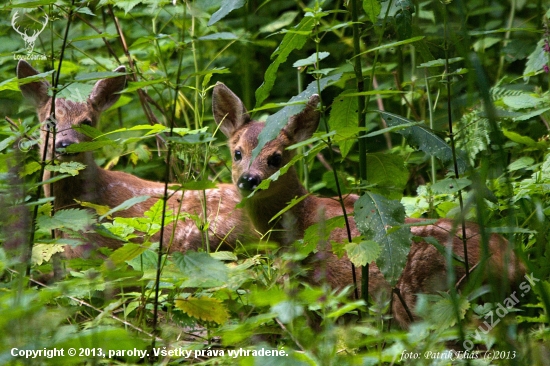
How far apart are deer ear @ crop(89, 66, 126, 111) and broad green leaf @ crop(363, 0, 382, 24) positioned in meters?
2.95

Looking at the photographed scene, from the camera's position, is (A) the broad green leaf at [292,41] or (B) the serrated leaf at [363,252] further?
(A) the broad green leaf at [292,41]

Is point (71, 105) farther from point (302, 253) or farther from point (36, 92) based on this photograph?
point (302, 253)

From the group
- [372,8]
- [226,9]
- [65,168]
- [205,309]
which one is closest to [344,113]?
[372,8]

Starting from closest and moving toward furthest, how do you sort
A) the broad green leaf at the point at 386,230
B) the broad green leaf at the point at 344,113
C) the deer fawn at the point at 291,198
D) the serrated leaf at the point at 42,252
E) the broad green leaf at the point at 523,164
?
1. the broad green leaf at the point at 386,230
2. the serrated leaf at the point at 42,252
3. the broad green leaf at the point at 344,113
4. the deer fawn at the point at 291,198
5. the broad green leaf at the point at 523,164

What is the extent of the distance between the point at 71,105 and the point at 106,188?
26.5 inches

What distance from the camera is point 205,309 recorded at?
11.2ft

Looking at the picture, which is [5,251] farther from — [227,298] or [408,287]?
[408,287]

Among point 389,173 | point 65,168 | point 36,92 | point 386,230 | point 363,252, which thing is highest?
point 36,92

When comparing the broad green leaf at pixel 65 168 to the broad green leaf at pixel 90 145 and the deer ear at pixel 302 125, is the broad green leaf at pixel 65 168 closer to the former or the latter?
the broad green leaf at pixel 90 145

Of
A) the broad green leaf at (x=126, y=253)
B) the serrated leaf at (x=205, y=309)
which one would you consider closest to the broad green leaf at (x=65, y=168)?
the broad green leaf at (x=126, y=253)

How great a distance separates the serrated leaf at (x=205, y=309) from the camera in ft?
11.1

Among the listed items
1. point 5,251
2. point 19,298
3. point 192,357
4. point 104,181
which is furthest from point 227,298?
point 104,181

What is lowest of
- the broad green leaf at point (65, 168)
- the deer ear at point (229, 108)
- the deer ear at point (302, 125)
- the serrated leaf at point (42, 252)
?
the serrated leaf at point (42, 252)

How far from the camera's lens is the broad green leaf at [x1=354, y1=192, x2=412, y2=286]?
345 centimetres
